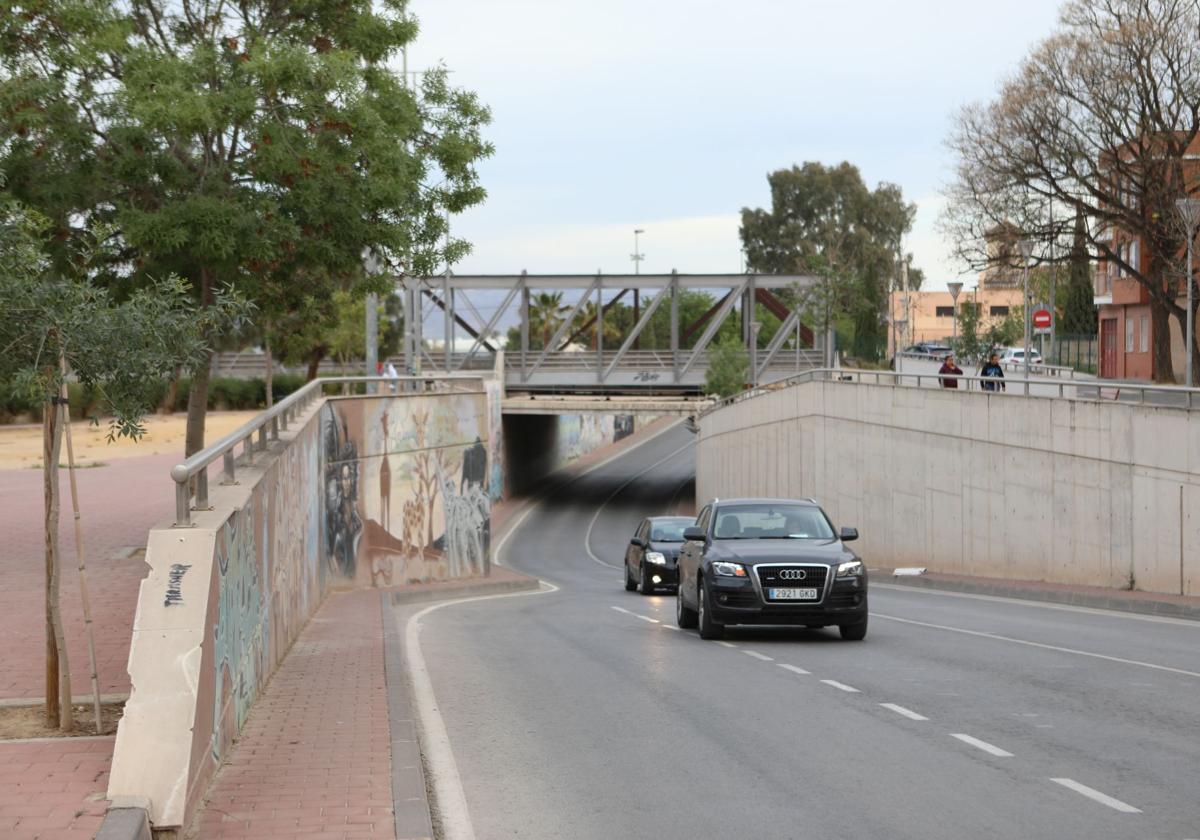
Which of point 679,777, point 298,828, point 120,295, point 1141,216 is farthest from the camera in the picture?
point 1141,216

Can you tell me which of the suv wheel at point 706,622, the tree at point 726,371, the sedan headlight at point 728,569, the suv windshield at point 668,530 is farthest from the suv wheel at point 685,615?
the tree at point 726,371

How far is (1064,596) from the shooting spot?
26.2 meters

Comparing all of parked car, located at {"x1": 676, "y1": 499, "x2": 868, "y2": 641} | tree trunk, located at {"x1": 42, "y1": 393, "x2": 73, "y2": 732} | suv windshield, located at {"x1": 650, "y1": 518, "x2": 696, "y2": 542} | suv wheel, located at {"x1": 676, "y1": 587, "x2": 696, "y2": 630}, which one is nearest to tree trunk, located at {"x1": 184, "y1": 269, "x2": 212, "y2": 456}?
suv wheel, located at {"x1": 676, "y1": 587, "x2": 696, "y2": 630}

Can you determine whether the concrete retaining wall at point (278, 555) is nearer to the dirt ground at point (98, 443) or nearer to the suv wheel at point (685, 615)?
the suv wheel at point (685, 615)

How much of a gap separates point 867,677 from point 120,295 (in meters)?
13.5

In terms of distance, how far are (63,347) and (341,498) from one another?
663 inches

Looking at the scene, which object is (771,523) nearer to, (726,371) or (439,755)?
(439,755)

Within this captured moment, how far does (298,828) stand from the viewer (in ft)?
24.7

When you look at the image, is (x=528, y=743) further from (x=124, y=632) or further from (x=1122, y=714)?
(x=124, y=632)

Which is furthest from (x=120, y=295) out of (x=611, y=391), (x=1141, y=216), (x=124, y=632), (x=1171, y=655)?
(x=611, y=391)

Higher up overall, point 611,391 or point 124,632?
point 611,391

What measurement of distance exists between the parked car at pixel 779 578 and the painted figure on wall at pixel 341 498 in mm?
9028

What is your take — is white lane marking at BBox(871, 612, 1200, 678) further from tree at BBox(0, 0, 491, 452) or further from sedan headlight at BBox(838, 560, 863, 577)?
tree at BBox(0, 0, 491, 452)

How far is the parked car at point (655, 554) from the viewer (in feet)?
98.3
